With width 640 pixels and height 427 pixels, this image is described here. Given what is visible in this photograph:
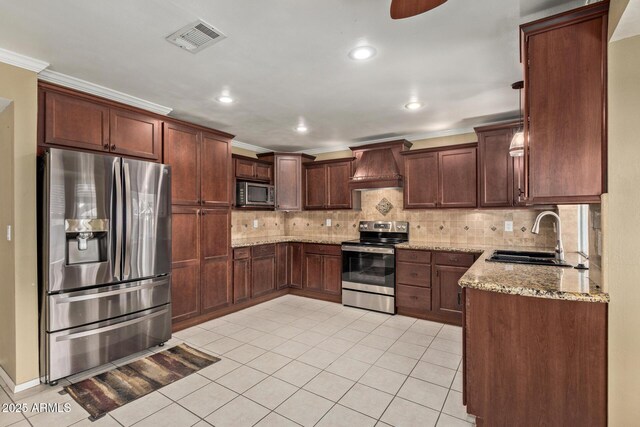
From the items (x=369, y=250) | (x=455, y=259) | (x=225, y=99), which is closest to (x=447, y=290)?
(x=455, y=259)

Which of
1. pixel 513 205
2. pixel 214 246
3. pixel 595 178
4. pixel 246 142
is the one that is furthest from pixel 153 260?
pixel 513 205

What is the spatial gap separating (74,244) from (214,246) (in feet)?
5.06

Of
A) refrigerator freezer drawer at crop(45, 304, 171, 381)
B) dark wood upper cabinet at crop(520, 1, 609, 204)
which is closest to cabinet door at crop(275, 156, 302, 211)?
refrigerator freezer drawer at crop(45, 304, 171, 381)

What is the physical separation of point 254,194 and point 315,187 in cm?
111

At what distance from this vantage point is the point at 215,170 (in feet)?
12.9

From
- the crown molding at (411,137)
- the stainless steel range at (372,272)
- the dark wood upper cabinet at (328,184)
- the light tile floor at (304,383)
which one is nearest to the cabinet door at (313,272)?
the stainless steel range at (372,272)

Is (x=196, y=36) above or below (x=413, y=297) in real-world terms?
above

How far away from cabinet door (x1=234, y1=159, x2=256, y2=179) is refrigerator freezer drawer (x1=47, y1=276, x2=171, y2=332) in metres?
2.02

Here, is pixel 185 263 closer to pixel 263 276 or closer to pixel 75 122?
pixel 263 276

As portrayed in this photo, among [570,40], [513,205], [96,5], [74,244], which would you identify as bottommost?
[74,244]

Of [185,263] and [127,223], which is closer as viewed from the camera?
[127,223]

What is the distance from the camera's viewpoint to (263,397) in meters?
2.30

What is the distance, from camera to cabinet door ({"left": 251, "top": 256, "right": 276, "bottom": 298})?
4.59 meters

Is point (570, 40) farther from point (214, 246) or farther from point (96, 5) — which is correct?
point (214, 246)
